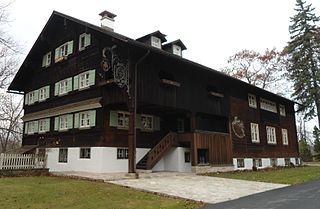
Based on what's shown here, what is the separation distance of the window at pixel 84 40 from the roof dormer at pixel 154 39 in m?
3.95

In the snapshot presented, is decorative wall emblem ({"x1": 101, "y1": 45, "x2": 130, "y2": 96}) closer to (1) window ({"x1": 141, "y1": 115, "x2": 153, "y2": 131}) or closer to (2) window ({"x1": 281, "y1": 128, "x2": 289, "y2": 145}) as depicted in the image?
(1) window ({"x1": 141, "y1": 115, "x2": 153, "y2": 131})

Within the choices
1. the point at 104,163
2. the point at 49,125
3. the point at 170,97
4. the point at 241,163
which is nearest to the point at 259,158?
the point at 241,163

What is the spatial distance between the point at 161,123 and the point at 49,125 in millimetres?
8614

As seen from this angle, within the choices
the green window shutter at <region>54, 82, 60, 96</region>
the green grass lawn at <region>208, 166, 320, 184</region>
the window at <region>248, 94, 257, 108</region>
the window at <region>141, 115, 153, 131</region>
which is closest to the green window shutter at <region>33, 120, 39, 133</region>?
the green window shutter at <region>54, 82, 60, 96</region>

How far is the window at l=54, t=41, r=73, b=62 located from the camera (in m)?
24.4

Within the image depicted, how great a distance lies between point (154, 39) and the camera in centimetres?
2458

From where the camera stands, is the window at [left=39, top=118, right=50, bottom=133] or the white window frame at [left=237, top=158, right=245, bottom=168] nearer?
the window at [left=39, top=118, right=50, bottom=133]

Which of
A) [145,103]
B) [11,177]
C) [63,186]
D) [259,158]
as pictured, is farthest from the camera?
[259,158]

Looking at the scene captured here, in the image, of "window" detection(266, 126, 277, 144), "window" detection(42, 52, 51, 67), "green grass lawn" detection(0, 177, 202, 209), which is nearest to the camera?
"green grass lawn" detection(0, 177, 202, 209)

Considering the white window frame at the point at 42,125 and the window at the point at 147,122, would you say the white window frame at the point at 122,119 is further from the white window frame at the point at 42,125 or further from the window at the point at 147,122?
the white window frame at the point at 42,125

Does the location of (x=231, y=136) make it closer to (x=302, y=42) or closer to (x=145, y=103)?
(x=145, y=103)

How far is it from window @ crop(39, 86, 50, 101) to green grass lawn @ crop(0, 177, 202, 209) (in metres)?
13.1

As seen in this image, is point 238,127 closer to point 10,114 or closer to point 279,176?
point 279,176

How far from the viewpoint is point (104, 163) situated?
19547mm
